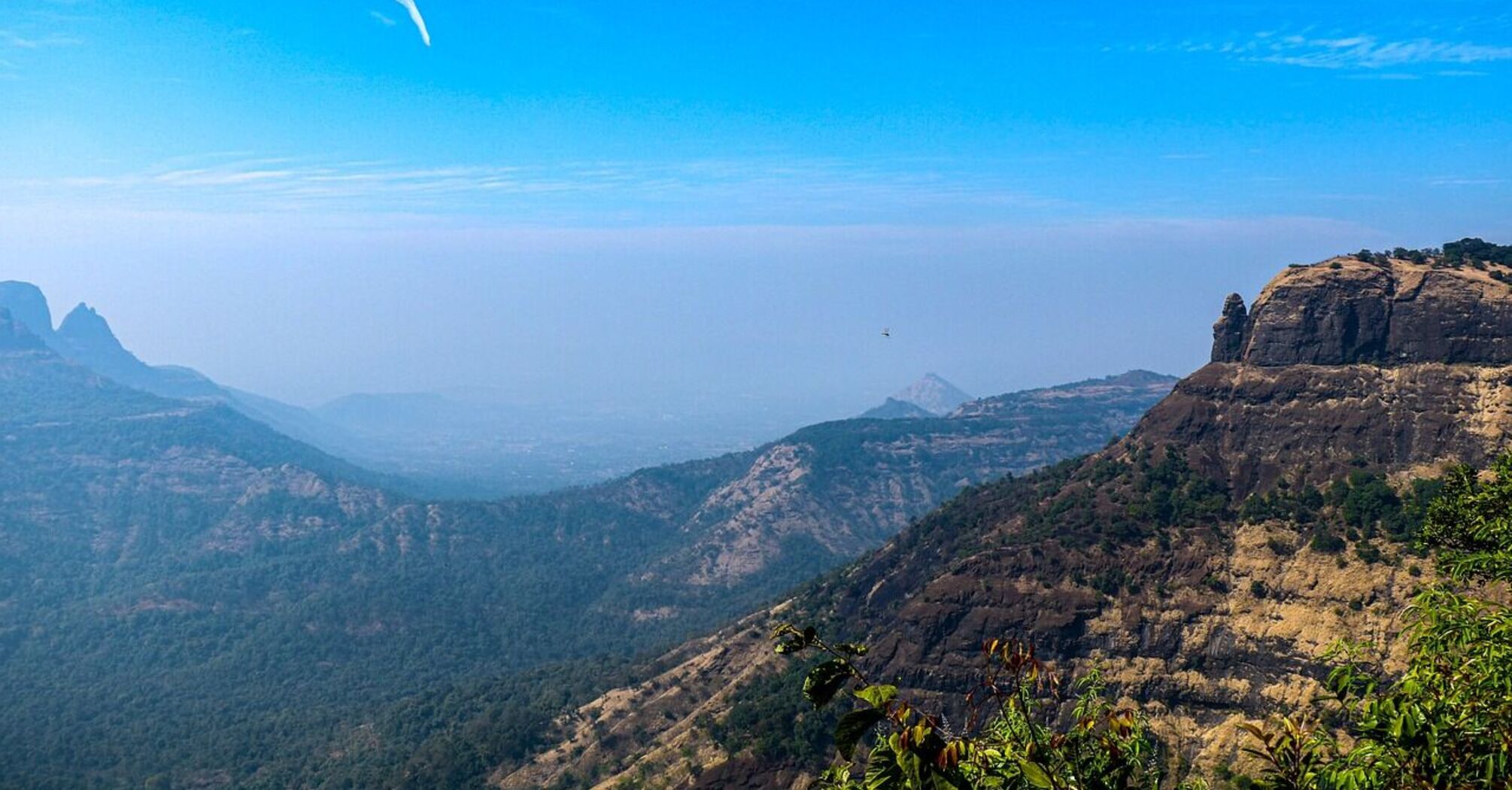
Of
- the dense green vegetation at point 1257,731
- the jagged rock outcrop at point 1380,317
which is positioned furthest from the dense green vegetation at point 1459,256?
the dense green vegetation at point 1257,731

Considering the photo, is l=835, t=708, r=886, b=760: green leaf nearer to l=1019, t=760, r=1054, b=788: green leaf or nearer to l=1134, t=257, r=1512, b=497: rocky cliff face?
l=1019, t=760, r=1054, b=788: green leaf

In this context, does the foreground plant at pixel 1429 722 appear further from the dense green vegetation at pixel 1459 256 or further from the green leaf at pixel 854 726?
the dense green vegetation at pixel 1459 256

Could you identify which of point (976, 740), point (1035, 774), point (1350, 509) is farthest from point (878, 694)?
point (1350, 509)

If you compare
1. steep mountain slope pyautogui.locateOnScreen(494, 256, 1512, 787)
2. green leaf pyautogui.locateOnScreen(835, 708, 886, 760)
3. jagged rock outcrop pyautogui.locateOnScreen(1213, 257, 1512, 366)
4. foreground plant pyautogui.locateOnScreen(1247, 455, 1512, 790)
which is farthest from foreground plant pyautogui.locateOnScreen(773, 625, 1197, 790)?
jagged rock outcrop pyautogui.locateOnScreen(1213, 257, 1512, 366)

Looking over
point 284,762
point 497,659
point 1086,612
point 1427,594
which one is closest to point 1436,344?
point 1086,612

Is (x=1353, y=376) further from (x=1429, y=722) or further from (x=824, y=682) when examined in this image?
(x=824, y=682)
